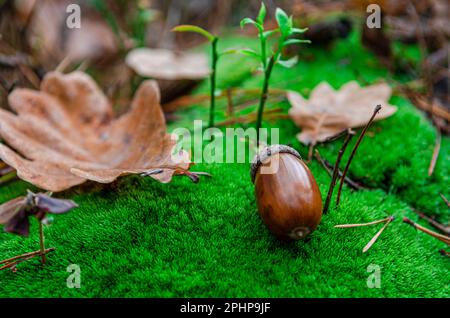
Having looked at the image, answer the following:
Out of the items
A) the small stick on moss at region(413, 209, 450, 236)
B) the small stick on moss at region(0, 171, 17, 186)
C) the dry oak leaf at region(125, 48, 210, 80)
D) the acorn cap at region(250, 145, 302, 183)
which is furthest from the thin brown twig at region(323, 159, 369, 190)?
the small stick on moss at region(0, 171, 17, 186)

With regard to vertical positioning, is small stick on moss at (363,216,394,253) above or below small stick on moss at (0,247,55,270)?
above

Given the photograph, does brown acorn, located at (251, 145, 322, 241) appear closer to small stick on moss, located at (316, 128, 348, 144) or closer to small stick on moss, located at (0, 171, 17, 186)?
small stick on moss, located at (316, 128, 348, 144)

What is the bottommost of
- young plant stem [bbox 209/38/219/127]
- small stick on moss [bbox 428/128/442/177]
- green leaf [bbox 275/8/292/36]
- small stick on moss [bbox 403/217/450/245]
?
small stick on moss [bbox 403/217/450/245]

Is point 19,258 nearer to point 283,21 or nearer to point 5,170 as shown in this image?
point 5,170

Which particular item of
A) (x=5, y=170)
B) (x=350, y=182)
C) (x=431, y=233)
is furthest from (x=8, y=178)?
(x=431, y=233)

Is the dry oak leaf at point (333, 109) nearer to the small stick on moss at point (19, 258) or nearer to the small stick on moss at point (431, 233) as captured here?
the small stick on moss at point (431, 233)
